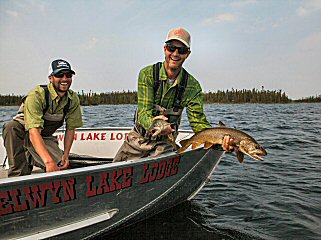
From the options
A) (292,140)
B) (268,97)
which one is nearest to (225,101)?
(268,97)

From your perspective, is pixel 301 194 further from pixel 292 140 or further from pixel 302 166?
pixel 292 140

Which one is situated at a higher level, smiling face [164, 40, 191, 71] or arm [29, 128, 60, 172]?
smiling face [164, 40, 191, 71]

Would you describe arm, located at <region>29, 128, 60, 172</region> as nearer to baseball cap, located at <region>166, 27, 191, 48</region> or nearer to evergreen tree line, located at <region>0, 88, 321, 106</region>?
baseball cap, located at <region>166, 27, 191, 48</region>

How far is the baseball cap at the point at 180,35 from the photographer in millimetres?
3791

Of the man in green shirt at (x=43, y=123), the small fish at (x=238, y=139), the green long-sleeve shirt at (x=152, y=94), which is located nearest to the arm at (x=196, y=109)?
the green long-sleeve shirt at (x=152, y=94)

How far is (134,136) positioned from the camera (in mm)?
4301

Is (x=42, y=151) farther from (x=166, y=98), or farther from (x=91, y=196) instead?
(x=166, y=98)

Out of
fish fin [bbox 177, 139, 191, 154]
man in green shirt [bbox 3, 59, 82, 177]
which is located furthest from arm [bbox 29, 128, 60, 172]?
fish fin [bbox 177, 139, 191, 154]

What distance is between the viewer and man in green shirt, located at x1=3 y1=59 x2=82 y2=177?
3629 millimetres

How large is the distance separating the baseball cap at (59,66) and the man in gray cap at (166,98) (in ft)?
2.92

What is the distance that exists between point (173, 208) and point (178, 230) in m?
0.57

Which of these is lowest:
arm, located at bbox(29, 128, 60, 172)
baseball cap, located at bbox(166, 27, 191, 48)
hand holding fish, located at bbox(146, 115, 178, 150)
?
arm, located at bbox(29, 128, 60, 172)

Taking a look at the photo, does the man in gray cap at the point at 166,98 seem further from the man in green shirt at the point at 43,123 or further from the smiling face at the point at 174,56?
the man in green shirt at the point at 43,123

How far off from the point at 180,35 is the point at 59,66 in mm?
1484
